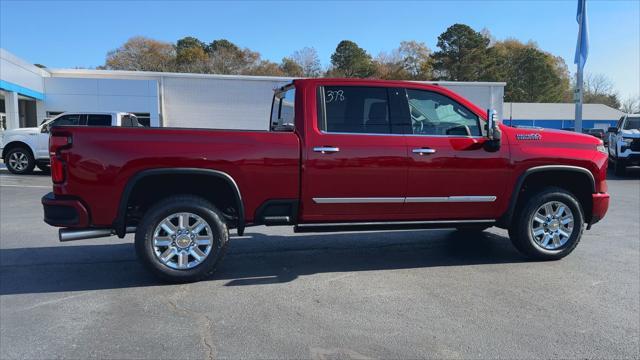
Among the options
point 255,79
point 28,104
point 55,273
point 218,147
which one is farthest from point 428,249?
point 28,104

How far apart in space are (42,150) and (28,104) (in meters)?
17.0

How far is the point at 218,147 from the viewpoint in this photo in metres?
4.83

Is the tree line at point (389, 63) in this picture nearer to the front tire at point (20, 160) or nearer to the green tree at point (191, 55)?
the green tree at point (191, 55)

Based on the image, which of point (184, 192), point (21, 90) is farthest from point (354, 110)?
point (21, 90)

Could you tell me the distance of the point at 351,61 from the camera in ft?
217

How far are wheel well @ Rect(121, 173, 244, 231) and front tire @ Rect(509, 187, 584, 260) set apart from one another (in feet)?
10.7

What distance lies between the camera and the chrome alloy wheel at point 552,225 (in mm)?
5816

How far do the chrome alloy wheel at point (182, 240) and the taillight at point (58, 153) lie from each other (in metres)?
1.02

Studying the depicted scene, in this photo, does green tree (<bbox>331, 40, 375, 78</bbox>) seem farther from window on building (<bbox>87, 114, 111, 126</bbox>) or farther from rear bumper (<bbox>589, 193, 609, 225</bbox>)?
rear bumper (<bbox>589, 193, 609, 225</bbox>)

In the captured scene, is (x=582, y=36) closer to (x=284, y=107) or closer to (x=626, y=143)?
(x=626, y=143)

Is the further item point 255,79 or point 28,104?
point 28,104

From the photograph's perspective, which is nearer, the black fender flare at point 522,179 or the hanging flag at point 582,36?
the black fender flare at point 522,179

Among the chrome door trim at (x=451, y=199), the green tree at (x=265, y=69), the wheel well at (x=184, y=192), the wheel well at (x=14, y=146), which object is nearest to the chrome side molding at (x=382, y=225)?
the chrome door trim at (x=451, y=199)

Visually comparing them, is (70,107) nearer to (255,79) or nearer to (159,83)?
(159,83)
